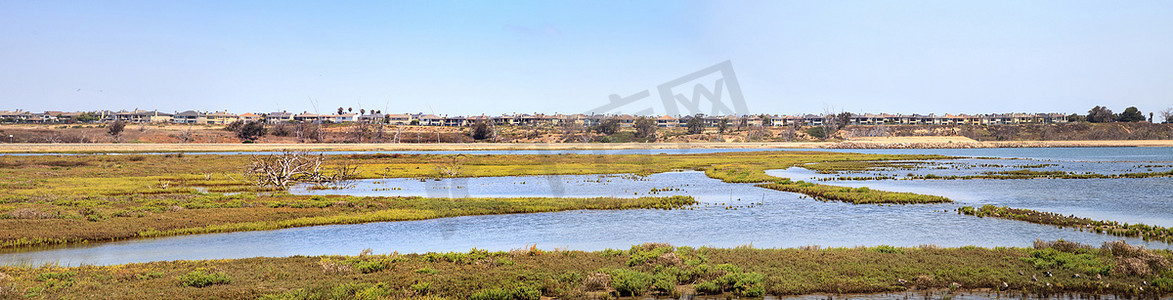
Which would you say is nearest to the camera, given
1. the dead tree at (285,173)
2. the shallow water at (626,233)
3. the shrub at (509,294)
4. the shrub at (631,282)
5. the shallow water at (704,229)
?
the shrub at (509,294)

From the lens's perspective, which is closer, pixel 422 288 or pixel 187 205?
pixel 422 288

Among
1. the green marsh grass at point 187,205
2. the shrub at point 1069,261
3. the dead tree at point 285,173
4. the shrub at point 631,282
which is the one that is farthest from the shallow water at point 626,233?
the dead tree at point 285,173

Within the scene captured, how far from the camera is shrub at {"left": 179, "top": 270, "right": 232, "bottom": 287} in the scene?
17.5 meters

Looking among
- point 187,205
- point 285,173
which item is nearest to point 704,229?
point 187,205

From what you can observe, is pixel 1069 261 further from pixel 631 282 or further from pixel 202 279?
pixel 202 279

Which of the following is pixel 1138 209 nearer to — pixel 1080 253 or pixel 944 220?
pixel 944 220

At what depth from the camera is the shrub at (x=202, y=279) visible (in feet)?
57.5

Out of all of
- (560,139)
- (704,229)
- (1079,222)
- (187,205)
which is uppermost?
(1079,222)

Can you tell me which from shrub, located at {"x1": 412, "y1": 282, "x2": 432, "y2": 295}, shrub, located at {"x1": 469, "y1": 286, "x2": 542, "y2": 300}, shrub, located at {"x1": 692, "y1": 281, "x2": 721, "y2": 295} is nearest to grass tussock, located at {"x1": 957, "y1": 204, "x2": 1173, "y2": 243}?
shrub, located at {"x1": 692, "y1": 281, "x2": 721, "y2": 295}

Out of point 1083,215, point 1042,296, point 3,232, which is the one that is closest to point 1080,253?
point 1042,296

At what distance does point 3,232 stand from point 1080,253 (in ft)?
112

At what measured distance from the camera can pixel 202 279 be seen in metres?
17.6

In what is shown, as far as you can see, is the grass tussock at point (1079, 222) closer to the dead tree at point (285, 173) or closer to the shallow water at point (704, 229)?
the shallow water at point (704, 229)

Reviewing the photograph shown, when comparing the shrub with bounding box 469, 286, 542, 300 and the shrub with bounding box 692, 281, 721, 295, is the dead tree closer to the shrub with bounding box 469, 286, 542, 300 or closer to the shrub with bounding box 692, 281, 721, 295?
the shrub with bounding box 469, 286, 542, 300
